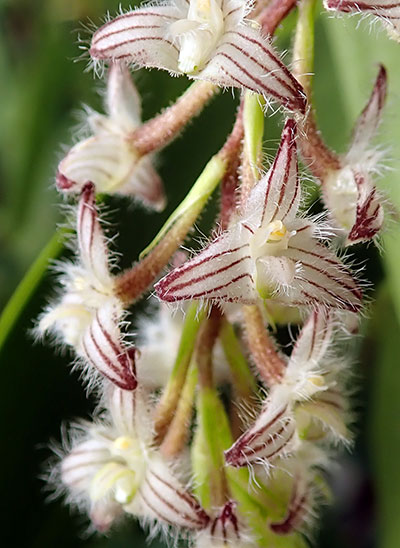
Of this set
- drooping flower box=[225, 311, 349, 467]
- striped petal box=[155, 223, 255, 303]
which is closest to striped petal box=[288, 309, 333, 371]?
drooping flower box=[225, 311, 349, 467]

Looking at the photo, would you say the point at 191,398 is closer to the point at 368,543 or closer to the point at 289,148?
the point at 289,148

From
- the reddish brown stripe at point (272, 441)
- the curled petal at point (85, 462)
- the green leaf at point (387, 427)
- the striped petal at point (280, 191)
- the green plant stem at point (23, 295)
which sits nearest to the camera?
the striped petal at point (280, 191)

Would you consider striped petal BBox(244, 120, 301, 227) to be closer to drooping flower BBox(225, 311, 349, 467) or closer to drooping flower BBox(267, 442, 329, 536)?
drooping flower BBox(225, 311, 349, 467)

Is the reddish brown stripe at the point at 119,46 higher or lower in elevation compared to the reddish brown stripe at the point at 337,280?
higher

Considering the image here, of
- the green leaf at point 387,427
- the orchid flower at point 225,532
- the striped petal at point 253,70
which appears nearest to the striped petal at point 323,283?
the striped petal at point 253,70

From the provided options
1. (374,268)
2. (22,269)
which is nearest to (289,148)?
(374,268)

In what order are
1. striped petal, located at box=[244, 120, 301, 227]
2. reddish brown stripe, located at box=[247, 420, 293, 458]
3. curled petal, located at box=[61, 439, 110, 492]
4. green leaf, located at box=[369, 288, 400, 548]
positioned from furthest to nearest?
1. green leaf, located at box=[369, 288, 400, 548]
2. curled petal, located at box=[61, 439, 110, 492]
3. reddish brown stripe, located at box=[247, 420, 293, 458]
4. striped petal, located at box=[244, 120, 301, 227]

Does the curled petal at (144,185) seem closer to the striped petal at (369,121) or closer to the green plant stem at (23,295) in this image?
the green plant stem at (23,295)

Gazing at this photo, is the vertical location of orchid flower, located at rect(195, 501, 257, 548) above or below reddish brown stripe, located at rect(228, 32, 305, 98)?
below
